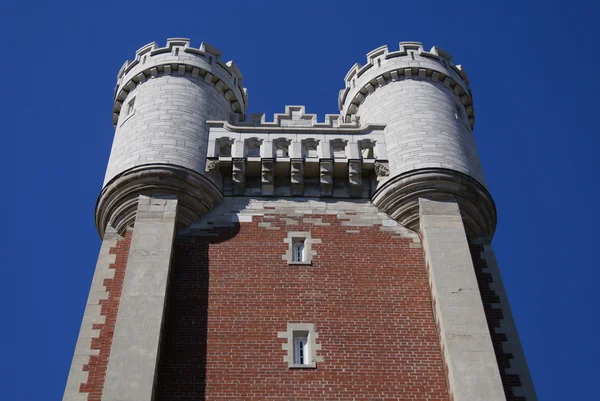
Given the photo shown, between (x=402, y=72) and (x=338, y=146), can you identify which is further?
(x=402, y=72)

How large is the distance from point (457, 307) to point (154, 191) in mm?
7665

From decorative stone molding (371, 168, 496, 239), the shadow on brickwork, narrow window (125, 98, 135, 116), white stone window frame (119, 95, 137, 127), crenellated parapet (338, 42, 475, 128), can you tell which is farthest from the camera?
crenellated parapet (338, 42, 475, 128)

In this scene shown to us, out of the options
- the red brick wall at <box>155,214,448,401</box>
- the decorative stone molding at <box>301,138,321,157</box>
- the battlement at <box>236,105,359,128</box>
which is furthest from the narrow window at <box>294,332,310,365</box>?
the battlement at <box>236,105,359,128</box>

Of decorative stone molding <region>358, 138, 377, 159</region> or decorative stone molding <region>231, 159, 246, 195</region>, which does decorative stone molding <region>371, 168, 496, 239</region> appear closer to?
decorative stone molding <region>358, 138, 377, 159</region>

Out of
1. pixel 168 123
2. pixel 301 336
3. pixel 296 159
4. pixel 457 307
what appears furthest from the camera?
pixel 168 123

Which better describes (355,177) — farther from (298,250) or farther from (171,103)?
(171,103)

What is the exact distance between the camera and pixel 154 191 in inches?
890

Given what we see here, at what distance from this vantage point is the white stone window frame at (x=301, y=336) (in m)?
19.3

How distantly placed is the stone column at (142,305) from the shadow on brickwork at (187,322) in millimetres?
520

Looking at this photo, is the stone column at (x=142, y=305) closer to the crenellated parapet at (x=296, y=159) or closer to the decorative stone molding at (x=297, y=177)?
the crenellated parapet at (x=296, y=159)

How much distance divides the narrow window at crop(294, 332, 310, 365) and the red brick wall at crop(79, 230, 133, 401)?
381 cm

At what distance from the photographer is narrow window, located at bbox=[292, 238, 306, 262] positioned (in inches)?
870

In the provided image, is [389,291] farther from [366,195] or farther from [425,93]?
[425,93]

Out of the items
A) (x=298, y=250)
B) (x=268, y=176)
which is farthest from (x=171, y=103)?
(x=298, y=250)
